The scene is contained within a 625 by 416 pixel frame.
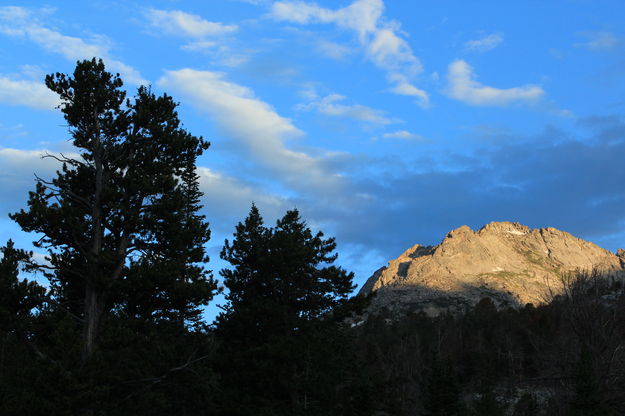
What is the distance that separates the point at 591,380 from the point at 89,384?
20.5 metres

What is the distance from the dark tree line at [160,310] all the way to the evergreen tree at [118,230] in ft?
0.17

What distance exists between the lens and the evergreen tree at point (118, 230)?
20.6 meters

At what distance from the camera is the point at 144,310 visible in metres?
22.5

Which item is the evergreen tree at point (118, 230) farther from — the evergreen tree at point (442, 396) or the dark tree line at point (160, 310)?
the evergreen tree at point (442, 396)

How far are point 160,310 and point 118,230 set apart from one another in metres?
3.97

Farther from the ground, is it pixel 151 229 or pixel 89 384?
pixel 151 229

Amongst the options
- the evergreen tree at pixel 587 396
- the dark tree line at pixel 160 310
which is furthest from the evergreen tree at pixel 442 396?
the evergreen tree at pixel 587 396

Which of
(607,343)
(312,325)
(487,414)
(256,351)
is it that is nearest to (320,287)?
(312,325)

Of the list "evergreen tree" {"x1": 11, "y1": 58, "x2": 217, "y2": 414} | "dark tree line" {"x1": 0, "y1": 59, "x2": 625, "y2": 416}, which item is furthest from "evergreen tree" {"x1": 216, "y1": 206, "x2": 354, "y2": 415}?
"evergreen tree" {"x1": 11, "y1": 58, "x2": 217, "y2": 414}

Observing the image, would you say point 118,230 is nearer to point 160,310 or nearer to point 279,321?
point 160,310

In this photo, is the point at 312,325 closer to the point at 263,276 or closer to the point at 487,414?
the point at 263,276

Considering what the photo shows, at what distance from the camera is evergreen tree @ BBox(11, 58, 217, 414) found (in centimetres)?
2064

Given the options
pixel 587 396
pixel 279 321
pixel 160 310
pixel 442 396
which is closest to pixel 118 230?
pixel 160 310

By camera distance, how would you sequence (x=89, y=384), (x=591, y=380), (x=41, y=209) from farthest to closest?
1. (x=591, y=380)
2. (x=41, y=209)
3. (x=89, y=384)
